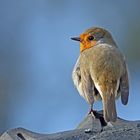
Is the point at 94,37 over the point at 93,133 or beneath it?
over

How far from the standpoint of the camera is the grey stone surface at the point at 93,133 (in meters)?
2.25

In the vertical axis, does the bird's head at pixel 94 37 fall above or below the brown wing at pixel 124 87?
above

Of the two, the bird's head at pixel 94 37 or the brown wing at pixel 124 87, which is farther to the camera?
the bird's head at pixel 94 37

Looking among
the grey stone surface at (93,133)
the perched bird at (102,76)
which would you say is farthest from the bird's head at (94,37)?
the grey stone surface at (93,133)

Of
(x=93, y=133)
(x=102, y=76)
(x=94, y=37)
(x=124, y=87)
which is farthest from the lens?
(x=94, y=37)

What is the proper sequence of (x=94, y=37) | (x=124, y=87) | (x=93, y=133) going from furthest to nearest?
(x=94, y=37) < (x=124, y=87) < (x=93, y=133)

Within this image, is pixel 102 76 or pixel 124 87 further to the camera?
pixel 102 76

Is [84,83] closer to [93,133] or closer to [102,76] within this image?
[102,76]

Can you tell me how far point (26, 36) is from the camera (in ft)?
23.4

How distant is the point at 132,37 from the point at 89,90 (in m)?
3.41

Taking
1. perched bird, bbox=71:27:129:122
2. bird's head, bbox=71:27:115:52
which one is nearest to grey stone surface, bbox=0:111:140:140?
perched bird, bbox=71:27:129:122

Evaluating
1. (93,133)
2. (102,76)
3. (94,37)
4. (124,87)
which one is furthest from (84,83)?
(93,133)

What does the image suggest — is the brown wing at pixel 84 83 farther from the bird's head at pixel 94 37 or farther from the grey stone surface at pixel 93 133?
the grey stone surface at pixel 93 133

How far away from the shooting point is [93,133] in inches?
91.9
